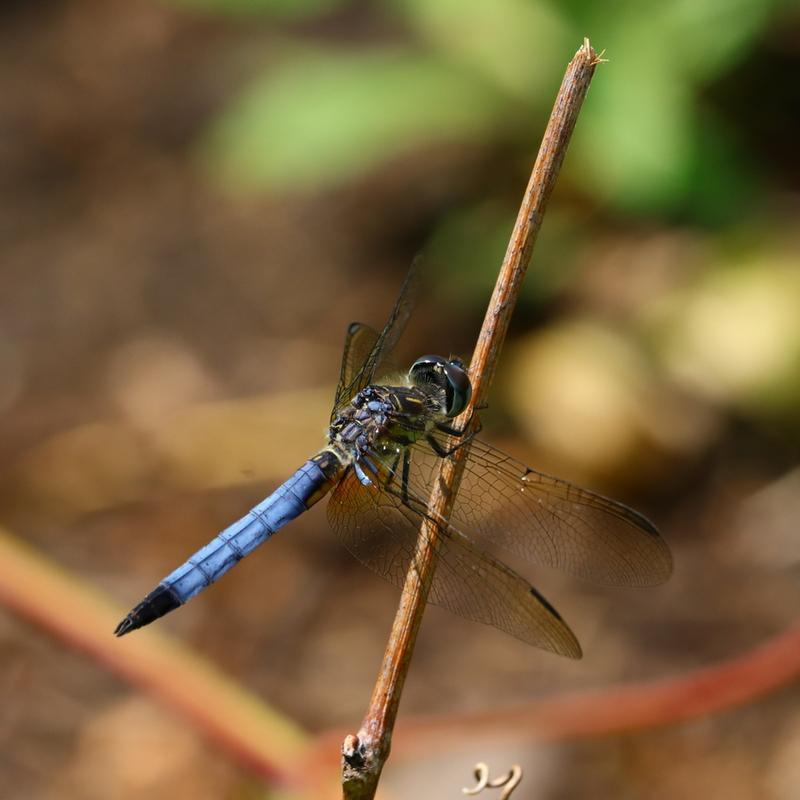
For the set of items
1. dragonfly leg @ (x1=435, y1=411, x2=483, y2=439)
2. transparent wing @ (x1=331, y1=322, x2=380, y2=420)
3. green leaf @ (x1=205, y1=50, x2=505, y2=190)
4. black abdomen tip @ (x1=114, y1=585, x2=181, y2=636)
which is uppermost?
green leaf @ (x1=205, y1=50, x2=505, y2=190)

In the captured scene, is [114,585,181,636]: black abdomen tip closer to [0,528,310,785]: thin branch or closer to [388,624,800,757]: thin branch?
[0,528,310,785]: thin branch

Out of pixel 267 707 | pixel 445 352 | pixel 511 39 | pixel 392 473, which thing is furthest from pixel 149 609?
pixel 511 39

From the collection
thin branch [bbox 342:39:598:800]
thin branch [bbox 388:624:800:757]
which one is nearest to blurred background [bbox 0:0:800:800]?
thin branch [bbox 388:624:800:757]

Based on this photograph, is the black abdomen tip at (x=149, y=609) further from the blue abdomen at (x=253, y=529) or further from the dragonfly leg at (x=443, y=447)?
the dragonfly leg at (x=443, y=447)

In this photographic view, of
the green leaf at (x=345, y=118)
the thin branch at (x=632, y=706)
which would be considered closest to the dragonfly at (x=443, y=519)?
the thin branch at (x=632, y=706)

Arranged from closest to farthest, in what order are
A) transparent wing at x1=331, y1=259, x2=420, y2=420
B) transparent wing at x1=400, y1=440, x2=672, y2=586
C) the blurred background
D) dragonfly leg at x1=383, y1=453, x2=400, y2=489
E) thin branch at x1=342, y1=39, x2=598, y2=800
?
1. thin branch at x1=342, y1=39, x2=598, y2=800
2. transparent wing at x1=400, y1=440, x2=672, y2=586
3. dragonfly leg at x1=383, y1=453, x2=400, y2=489
4. transparent wing at x1=331, y1=259, x2=420, y2=420
5. the blurred background

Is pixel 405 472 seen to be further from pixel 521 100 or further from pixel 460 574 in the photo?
pixel 521 100

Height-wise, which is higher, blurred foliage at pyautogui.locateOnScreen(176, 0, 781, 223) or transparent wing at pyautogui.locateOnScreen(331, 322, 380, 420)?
blurred foliage at pyautogui.locateOnScreen(176, 0, 781, 223)
